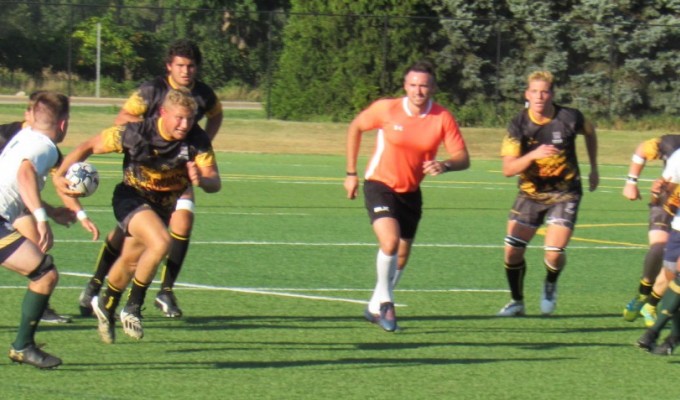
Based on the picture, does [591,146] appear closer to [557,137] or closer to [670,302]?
[557,137]

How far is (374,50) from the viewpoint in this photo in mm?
34531

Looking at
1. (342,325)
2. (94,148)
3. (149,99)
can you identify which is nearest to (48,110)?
(94,148)

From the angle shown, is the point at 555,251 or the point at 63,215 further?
the point at 555,251

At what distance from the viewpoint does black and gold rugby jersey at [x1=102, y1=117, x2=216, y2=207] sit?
8.57m

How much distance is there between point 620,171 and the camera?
1083 inches

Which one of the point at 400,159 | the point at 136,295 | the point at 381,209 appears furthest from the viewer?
the point at 400,159

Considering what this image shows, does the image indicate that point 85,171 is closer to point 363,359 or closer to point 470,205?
point 363,359


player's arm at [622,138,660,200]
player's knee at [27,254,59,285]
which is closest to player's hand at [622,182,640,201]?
player's arm at [622,138,660,200]

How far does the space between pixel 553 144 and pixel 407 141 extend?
1.28 metres

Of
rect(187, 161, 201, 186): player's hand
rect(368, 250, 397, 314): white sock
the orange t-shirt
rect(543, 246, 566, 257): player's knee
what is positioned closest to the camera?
rect(187, 161, 201, 186): player's hand

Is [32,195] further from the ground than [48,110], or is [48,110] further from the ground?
[48,110]

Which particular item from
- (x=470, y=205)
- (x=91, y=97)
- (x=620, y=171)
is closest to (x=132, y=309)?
(x=470, y=205)

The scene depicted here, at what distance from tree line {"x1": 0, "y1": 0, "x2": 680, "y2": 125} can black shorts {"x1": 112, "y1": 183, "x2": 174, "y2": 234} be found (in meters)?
24.7

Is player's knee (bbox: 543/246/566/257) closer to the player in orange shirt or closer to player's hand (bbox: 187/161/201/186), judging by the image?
the player in orange shirt
